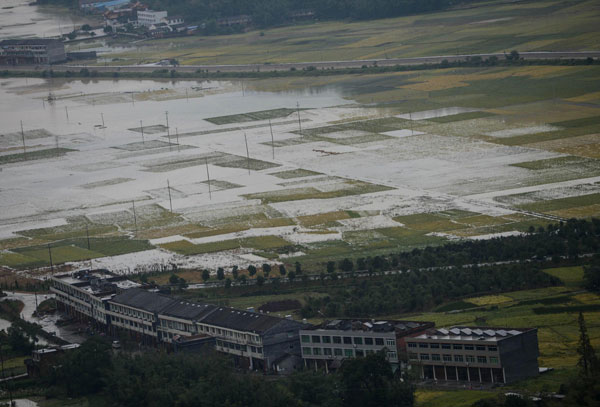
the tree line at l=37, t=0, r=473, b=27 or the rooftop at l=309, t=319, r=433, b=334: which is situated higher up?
the tree line at l=37, t=0, r=473, b=27

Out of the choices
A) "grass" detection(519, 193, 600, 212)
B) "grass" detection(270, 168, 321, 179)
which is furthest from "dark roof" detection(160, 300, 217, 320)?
"grass" detection(270, 168, 321, 179)

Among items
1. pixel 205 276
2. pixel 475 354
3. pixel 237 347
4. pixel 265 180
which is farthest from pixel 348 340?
pixel 265 180

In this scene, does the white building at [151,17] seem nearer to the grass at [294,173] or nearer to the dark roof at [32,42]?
the dark roof at [32,42]

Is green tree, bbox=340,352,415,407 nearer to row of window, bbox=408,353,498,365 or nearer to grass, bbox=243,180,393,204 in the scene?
row of window, bbox=408,353,498,365

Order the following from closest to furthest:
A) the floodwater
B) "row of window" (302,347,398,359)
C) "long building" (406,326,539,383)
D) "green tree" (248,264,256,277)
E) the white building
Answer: "long building" (406,326,539,383), "row of window" (302,347,398,359), "green tree" (248,264,256,277), the white building, the floodwater

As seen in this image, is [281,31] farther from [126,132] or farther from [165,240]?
[165,240]

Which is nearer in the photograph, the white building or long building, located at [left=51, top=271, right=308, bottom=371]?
long building, located at [left=51, top=271, right=308, bottom=371]

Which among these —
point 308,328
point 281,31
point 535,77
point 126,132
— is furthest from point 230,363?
point 281,31
